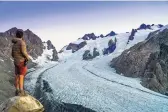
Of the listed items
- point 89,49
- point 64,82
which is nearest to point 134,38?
point 89,49

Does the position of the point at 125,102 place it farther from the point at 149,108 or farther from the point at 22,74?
the point at 22,74

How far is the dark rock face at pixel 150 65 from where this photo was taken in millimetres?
64750

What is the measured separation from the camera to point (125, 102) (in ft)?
162

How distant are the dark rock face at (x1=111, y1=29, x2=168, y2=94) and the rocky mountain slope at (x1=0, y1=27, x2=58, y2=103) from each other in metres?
22.8

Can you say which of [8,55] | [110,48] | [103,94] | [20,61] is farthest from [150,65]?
[110,48]

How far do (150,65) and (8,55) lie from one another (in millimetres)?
57343

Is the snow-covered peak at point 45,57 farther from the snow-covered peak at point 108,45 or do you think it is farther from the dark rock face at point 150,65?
the dark rock face at point 150,65

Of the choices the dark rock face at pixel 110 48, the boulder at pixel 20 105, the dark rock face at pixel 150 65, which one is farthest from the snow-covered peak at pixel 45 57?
the boulder at pixel 20 105

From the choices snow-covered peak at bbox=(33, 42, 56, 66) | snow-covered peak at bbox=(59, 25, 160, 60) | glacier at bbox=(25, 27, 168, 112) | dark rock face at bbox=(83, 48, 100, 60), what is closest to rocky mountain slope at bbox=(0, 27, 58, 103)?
snow-covered peak at bbox=(33, 42, 56, 66)

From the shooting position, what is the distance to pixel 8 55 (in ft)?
388

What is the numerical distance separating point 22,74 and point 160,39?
79.7 metres

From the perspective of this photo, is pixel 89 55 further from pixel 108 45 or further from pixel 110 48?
pixel 108 45

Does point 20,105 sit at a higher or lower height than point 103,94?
higher

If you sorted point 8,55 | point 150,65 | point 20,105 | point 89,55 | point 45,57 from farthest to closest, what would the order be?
point 89,55 < point 45,57 < point 8,55 < point 150,65 < point 20,105
